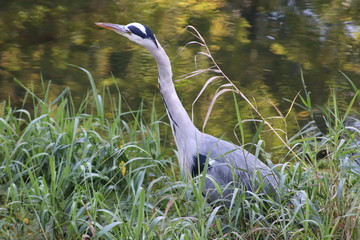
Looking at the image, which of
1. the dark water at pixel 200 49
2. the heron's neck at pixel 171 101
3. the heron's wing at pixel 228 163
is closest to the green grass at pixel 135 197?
the heron's wing at pixel 228 163

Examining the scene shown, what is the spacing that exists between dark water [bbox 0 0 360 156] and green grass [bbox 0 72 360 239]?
1.60 m

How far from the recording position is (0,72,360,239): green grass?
120 inches

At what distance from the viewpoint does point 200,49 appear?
7.19 meters

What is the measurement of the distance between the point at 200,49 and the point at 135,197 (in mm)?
4265

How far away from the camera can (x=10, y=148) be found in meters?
3.97

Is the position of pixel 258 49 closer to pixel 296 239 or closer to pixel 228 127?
pixel 228 127

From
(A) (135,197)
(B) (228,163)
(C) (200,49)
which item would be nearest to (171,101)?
(B) (228,163)

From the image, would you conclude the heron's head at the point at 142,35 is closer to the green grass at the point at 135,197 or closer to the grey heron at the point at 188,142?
the grey heron at the point at 188,142

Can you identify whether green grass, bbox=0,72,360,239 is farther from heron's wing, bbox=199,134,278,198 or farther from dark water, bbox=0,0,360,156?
dark water, bbox=0,0,360,156

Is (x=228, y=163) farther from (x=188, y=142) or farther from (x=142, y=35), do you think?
(x=142, y=35)

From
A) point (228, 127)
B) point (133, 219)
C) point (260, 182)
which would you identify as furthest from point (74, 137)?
point (228, 127)

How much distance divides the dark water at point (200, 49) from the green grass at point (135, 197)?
5.24 feet

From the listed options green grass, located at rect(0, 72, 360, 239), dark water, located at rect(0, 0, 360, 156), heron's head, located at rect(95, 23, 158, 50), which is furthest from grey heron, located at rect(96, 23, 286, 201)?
dark water, located at rect(0, 0, 360, 156)

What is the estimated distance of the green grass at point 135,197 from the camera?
3.05 m
